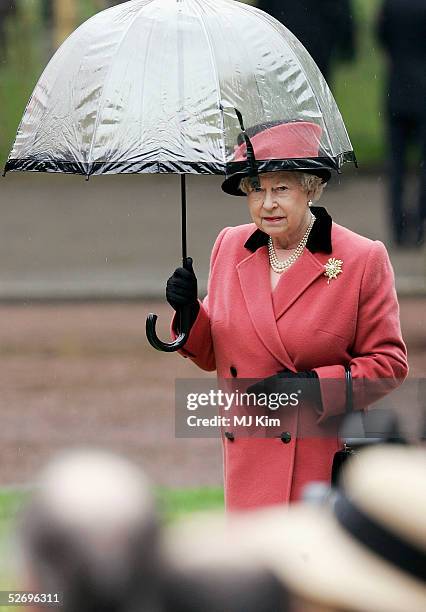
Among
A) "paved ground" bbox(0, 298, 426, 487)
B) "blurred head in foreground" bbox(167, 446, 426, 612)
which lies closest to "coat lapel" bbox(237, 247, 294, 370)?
"blurred head in foreground" bbox(167, 446, 426, 612)

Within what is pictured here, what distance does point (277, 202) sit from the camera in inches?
104

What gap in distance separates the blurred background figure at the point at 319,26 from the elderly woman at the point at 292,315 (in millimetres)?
7690

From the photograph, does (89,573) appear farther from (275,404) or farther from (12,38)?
(12,38)

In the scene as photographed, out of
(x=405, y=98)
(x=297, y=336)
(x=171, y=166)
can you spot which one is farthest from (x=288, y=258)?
(x=405, y=98)

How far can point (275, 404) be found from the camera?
271 centimetres

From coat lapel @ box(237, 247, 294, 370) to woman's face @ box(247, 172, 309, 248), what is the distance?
4.8 inches

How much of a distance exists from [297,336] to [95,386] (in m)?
4.88

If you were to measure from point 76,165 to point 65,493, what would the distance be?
77.7 inches

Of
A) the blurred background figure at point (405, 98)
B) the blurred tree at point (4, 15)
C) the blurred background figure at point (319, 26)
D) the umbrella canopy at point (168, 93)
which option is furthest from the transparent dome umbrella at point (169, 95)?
the blurred tree at point (4, 15)

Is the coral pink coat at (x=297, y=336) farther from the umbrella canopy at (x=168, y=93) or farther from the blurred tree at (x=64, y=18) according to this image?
the blurred tree at (x=64, y=18)

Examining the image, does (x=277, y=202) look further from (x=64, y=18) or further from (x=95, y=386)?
(x=64, y=18)

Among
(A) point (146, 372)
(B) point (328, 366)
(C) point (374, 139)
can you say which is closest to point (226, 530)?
(B) point (328, 366)

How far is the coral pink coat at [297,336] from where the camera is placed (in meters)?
2.69

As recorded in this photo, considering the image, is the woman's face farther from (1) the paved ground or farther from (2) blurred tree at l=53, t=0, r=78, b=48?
(2) blurred tree at l=53, t=0, r=78, b=48
